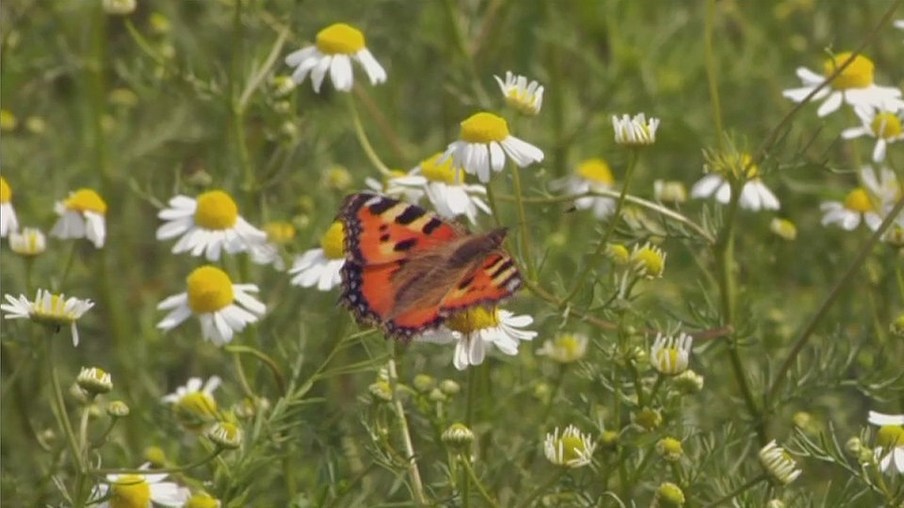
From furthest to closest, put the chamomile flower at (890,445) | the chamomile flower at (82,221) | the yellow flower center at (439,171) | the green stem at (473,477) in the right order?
the chamomile flower at (82,221) → the yellow flower center at (439,171) → the chamomile flower at (890,445) → the green stem at (473,477)

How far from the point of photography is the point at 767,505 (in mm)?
2752

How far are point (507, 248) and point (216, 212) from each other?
0.70m

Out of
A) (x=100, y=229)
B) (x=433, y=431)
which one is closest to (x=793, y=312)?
(x=433, y=431)

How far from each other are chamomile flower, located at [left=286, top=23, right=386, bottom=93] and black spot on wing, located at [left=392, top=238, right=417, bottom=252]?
2.10ft

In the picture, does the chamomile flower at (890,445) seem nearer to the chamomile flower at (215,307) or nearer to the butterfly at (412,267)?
the butterfly at (412,267)

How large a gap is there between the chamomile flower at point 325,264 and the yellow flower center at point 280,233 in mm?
387

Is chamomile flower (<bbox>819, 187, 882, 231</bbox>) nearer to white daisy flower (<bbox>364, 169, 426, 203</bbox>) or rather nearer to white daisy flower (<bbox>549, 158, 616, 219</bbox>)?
white daisy flower (<bbox>549, 158, 616, 219</bbox>)

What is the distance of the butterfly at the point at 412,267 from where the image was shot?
2666 mm

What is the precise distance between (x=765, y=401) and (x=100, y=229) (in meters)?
1.49

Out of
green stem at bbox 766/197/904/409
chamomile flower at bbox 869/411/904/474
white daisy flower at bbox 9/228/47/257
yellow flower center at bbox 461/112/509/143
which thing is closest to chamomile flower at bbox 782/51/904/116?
green stem at bbox 766/197/904/409

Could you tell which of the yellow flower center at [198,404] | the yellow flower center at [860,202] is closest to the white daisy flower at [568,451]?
the yellow flower center at [198,404]

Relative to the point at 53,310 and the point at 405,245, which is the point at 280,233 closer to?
the point at 405,245

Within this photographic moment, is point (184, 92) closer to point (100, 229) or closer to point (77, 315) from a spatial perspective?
point (100, 229)

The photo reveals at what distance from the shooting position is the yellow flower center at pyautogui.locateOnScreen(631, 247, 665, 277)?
9.62 ft
